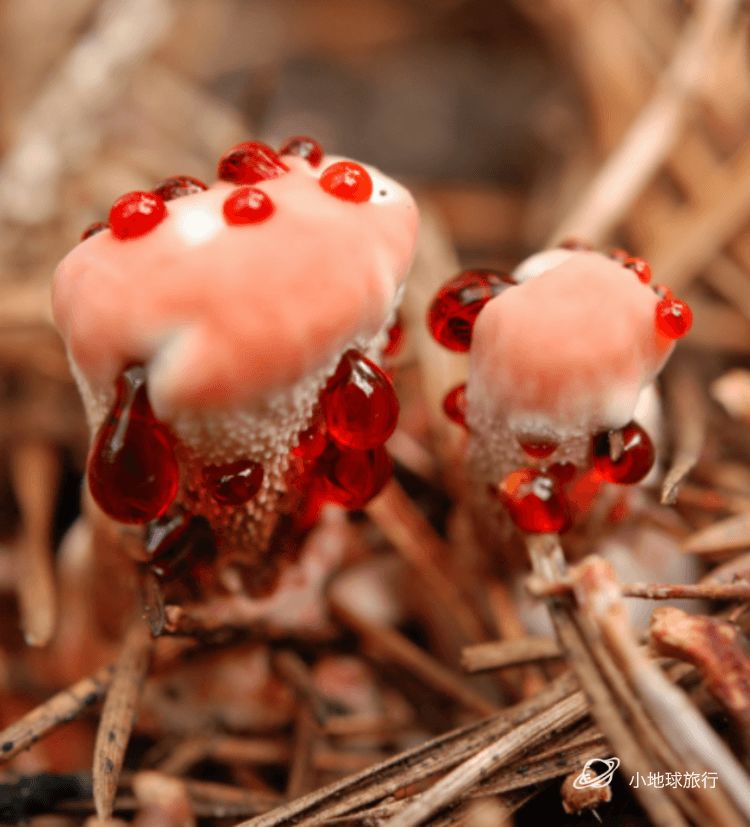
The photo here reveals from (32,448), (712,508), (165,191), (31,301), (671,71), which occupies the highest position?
(671,71)

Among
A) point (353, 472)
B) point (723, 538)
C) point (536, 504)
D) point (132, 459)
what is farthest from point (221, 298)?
point (723, 538)

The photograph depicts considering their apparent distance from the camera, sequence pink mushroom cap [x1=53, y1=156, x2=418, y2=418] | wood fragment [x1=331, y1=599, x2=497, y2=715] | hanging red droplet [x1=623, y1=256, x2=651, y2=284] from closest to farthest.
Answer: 1. pink mushroom cap [x1=53, y1=156, x2=418, y2=418]
2. hanging red droplet [x1=623, y1=256, x2=651, y2=284]
3. wood fragment [x1=331, y1=599, x2=497, y2=715]

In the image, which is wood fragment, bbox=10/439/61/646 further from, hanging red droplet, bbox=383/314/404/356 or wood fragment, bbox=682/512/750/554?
wood fragment, bbox=682/512/750/554

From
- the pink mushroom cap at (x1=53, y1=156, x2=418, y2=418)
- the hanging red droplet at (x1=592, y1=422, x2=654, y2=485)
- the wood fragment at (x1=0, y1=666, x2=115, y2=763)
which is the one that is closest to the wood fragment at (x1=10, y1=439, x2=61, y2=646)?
the wood fragment at (x1=0, y1=666, x2=115, y2=763)

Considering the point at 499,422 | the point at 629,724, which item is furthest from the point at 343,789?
the point at 499,422

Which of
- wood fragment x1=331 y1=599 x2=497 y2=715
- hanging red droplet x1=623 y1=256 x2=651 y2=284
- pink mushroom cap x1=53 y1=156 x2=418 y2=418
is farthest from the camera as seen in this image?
wood fragment x1=331 y1=599 x2=497 y2=715

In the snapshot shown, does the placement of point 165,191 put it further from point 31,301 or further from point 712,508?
point 712,508

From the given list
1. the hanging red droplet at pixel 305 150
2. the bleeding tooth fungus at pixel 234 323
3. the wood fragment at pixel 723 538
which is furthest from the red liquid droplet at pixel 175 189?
the wood fragment at pixel 723 538
